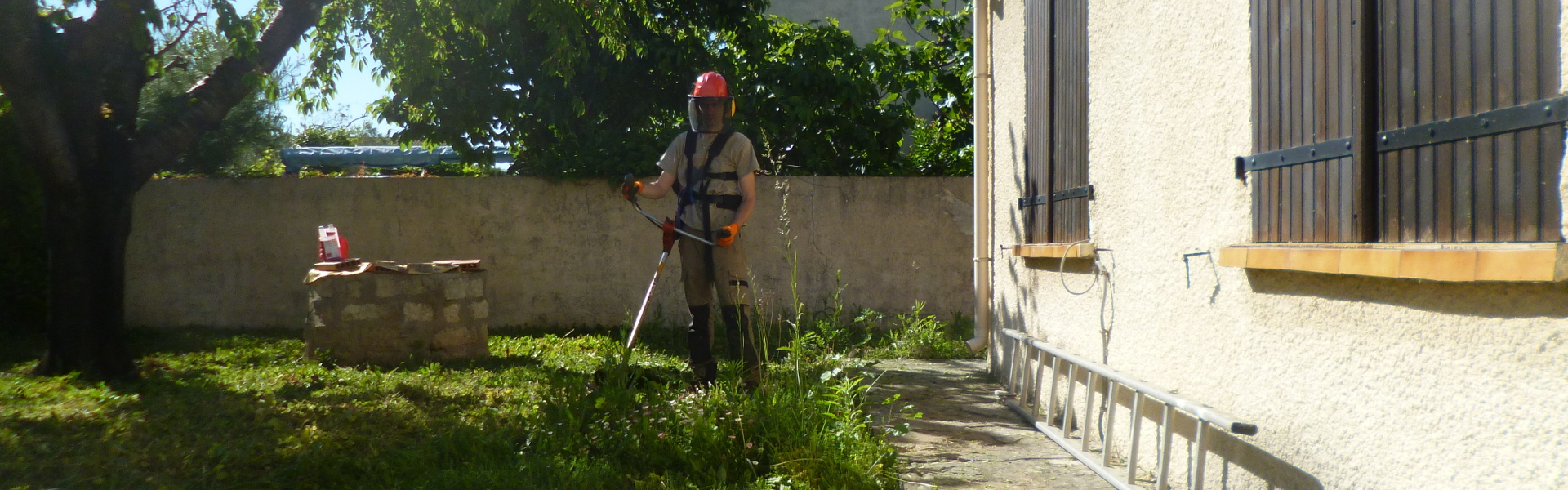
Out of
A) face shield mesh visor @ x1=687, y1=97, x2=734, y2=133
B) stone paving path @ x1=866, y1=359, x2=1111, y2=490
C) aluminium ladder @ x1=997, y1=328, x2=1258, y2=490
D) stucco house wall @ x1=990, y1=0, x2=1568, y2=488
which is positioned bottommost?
stone paving path @ x1=866, y1=359, x2=1111, y2=490

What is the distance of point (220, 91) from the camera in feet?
18.3

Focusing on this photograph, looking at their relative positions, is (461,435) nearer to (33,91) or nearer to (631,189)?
(631,189)

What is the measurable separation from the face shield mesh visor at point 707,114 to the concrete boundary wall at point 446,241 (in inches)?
131

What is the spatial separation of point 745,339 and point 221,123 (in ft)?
19.7

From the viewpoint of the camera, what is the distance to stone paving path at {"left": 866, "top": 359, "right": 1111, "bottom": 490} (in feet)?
10.2

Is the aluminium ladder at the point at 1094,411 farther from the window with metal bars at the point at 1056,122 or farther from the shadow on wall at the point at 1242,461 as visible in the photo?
the window with metal bars at the point at 1056,122

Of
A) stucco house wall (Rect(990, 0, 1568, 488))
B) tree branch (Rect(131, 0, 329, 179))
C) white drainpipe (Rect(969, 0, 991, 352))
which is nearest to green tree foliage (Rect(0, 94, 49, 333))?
tree branch (Rect(131, 0, 329, 179))

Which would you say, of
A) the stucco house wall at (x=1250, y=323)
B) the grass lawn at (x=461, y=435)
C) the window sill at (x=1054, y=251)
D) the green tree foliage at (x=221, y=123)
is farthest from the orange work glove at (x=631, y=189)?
the green tree foliage at (x=221, y=123)

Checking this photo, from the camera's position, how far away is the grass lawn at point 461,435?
3.09 metres

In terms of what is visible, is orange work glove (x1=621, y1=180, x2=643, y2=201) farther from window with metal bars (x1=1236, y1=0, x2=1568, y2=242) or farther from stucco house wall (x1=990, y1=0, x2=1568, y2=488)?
window with metal bars (x1=1236, y1=0, x2=1568, y2=242)

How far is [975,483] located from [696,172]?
219 cm

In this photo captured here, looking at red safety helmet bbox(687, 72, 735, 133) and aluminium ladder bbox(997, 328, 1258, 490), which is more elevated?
red safety helmet bbox(687, 72, 735, 133)

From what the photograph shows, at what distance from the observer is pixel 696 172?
464cm

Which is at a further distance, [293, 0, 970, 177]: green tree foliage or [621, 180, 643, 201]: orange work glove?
[293, 0, 970, 177]: green tree foliage
